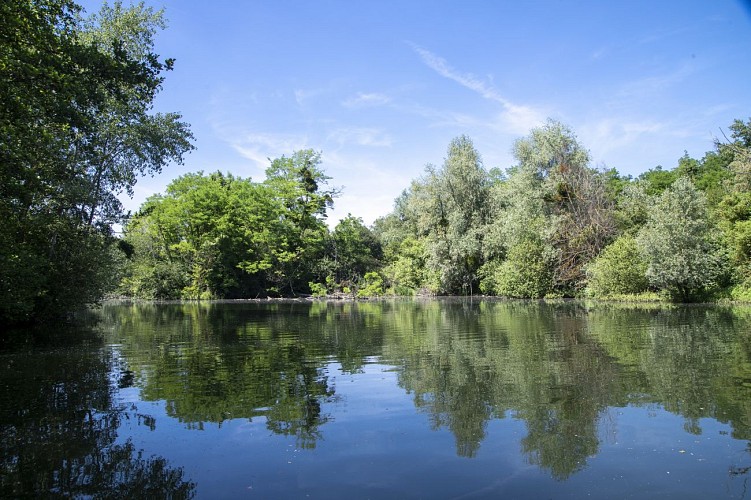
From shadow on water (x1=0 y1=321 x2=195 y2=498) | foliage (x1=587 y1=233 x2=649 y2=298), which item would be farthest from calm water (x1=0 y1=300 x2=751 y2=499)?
foliage (x1=587 y1=233 x2=649 y2=298)

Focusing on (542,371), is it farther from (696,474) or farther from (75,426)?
(75,426)

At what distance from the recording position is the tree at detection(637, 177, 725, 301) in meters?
32.4

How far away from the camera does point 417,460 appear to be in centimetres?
652

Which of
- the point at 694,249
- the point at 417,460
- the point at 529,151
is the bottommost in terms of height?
the point at 417,460

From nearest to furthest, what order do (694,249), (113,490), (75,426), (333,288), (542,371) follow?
(113,490), (75,426), (542,371), (694,249), (333,288)

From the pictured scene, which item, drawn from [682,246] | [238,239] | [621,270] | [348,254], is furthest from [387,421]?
[348,254]

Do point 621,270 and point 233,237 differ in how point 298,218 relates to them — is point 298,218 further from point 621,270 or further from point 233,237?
point 621,270

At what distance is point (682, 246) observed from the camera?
33.0 m

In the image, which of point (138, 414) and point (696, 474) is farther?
point (138, 414)

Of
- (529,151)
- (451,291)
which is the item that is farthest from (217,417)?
(451,291)

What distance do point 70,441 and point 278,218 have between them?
59.4 m

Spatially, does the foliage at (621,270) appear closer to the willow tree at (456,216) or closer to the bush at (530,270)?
the bush at (530,270)

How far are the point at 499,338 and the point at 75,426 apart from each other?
1339 cm

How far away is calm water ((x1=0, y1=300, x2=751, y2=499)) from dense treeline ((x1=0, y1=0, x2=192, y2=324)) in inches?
227
